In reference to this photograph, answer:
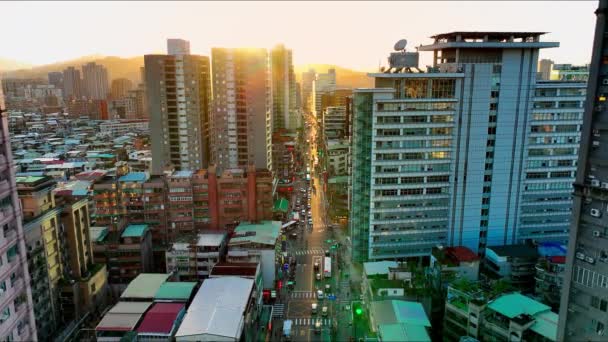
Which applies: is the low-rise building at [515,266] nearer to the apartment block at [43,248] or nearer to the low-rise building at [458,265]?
the low-rise building at [458,265]

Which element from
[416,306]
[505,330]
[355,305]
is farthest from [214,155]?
[505,330]

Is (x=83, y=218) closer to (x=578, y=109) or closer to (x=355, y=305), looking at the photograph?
(x=355, y=305)

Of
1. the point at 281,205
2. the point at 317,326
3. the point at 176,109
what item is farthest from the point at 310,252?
the point at 176,109

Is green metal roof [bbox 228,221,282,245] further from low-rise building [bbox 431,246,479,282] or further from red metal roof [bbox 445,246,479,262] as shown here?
red metal roof [bbox 445,246,479,262]

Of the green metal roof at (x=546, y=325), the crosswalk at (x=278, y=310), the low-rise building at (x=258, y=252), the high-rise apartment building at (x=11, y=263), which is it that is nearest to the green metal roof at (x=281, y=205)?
the low-rise building at (x=258, y=252)

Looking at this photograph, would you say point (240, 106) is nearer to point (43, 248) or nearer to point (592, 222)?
point (43, 248)
